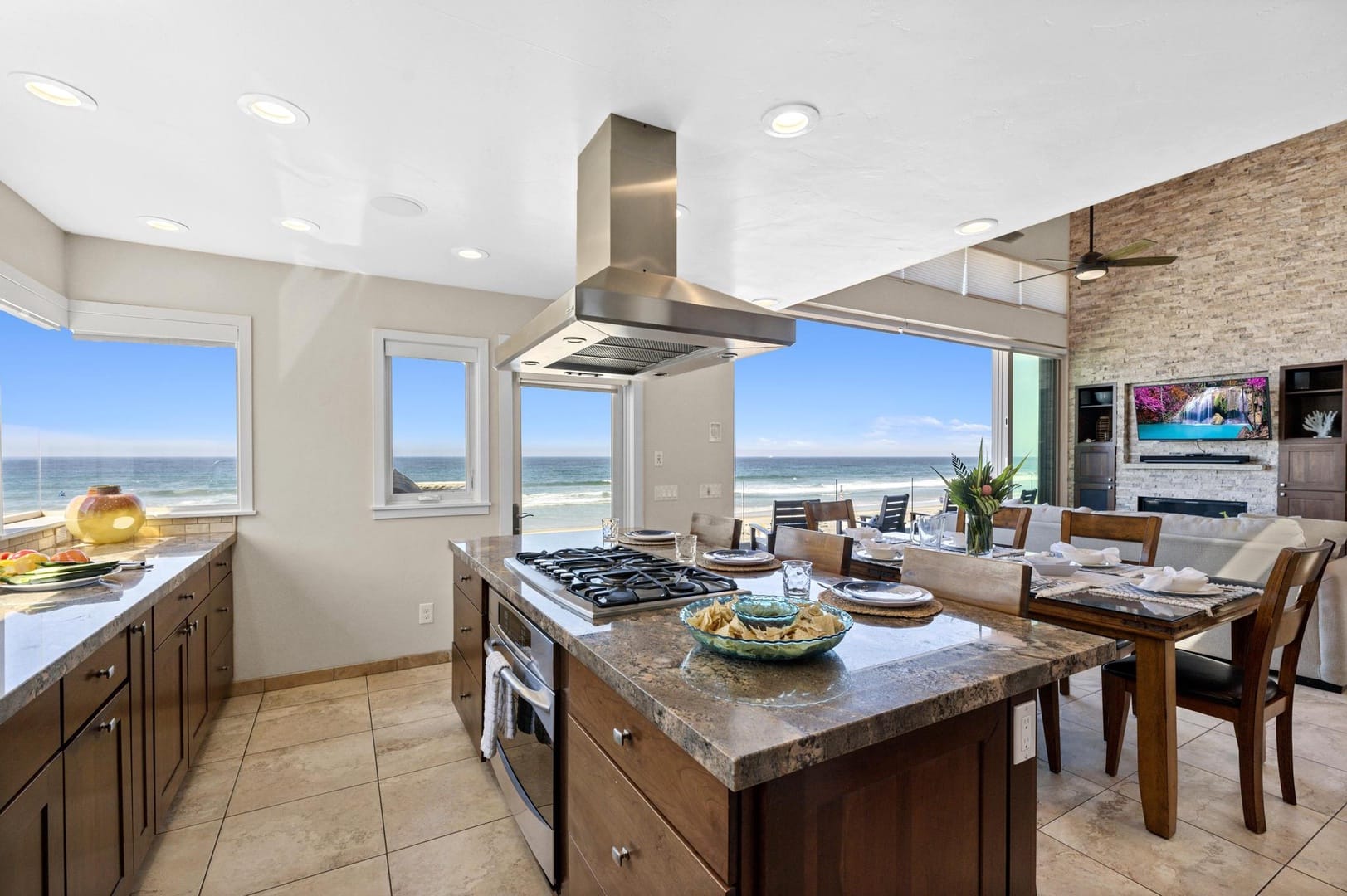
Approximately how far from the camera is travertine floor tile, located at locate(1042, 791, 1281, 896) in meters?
1.86

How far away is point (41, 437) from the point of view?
288cm

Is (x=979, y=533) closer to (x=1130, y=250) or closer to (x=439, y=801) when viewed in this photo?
(x=439, y=801)

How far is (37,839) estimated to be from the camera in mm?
1257

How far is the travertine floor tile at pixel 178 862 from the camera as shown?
1.89 m

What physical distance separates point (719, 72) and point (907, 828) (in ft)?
6.13

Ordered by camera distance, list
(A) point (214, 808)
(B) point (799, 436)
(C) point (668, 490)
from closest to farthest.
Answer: (A) point (214, 808), (C) point (668, 490), (B) point (799, 436)

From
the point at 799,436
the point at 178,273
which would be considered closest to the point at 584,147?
the point at 178,273

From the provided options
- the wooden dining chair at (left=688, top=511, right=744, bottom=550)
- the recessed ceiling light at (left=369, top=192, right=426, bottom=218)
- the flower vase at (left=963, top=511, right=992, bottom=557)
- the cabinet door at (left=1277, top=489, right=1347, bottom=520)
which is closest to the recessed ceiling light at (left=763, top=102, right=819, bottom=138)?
the recessed ceiling light at (left=369, top=192, right=426, bottom=218)

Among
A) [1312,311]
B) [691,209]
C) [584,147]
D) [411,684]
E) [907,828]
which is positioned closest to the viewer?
[907,828]

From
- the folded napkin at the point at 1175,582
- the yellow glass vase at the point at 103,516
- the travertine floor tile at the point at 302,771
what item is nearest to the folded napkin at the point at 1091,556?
the folded napkin at the point at 1175,582

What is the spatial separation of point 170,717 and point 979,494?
329 centimetres

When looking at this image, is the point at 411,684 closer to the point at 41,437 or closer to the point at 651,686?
the point at 41,437

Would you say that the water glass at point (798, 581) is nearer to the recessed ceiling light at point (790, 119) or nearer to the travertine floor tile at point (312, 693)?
the recessed ceiling light at point (790, 119)

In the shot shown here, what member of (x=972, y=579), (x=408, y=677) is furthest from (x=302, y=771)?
(x=972, y=579)
